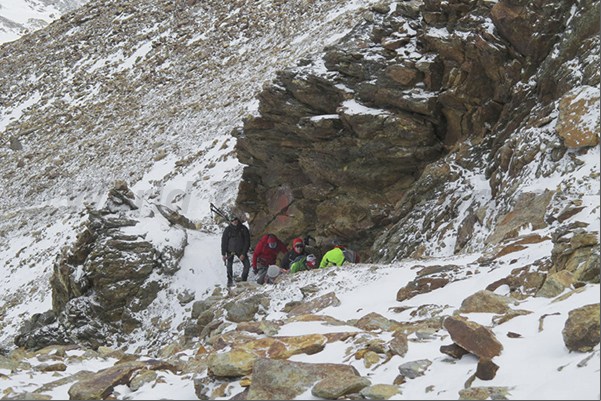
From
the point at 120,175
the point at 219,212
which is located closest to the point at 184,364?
the point at 219,212

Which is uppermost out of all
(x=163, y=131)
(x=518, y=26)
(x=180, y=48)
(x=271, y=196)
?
(x=180, y=48)

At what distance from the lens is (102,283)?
13.4 meters

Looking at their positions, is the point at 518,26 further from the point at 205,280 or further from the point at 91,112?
the point at 91,112

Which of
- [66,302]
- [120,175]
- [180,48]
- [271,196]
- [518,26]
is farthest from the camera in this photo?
[180,48]

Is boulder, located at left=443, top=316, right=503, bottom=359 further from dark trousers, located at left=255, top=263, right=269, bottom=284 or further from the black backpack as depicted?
dark trousers, located at left=255, top=263, right=269, bottom=284

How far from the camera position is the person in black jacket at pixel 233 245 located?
45.6 feet

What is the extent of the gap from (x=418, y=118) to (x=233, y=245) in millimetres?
6232

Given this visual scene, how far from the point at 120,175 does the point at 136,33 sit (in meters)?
22.3

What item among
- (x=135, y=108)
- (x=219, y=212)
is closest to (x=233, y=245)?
(x=219, y=212)

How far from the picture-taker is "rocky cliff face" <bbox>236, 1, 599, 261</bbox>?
Result: 1011 centimetres

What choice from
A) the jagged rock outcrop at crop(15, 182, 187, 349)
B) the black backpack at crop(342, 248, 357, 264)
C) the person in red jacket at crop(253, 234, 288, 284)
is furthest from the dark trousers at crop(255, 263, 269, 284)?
the black backpack at crop(342, 248, 357, 264)

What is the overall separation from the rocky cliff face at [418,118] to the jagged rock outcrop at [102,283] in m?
4.44

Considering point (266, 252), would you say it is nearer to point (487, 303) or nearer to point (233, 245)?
point (233, 245)

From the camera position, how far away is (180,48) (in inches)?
1517
